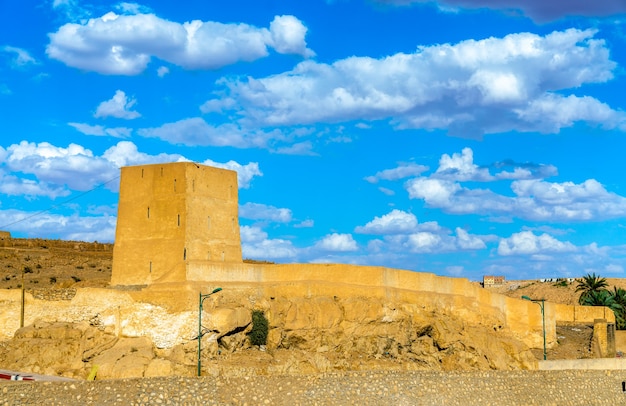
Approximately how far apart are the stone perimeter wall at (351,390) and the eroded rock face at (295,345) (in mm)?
1746

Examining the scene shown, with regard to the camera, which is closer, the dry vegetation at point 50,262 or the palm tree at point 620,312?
the dry vegetation at point 50,262

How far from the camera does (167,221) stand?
3469cm

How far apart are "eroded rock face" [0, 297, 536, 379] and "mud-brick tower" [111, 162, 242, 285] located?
2.98m

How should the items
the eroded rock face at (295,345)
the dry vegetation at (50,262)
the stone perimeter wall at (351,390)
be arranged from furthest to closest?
the dry vegetation at (50,262) → the eroded rock face at (295,345) → the stone perimeter wall at (351,390)

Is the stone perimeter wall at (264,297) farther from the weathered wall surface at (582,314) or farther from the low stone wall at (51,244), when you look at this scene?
the low stone wall at (51,244)

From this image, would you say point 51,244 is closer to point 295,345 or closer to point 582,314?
point 295,345

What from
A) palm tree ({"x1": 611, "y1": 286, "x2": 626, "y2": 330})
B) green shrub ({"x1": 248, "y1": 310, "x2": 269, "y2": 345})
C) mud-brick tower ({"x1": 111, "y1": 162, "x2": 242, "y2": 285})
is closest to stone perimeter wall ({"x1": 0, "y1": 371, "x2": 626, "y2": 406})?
green shrub ({"x1": 248, "y1": 310, "x2": 269, "y2": 345})

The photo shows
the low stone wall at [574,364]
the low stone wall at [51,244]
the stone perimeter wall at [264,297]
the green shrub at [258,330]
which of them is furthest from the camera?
the low stone wall at [51,244]

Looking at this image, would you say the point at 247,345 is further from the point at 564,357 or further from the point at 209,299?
the point at 564,357

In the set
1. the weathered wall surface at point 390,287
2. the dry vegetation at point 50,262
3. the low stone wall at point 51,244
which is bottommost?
the weathered wall surface at point 390,287

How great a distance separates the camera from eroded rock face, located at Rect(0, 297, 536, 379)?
29547 mm

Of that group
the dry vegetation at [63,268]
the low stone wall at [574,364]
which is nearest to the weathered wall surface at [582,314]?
the dry vegetation at [63,268]

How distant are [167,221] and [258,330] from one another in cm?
507

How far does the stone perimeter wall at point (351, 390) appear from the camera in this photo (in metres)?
24.3
